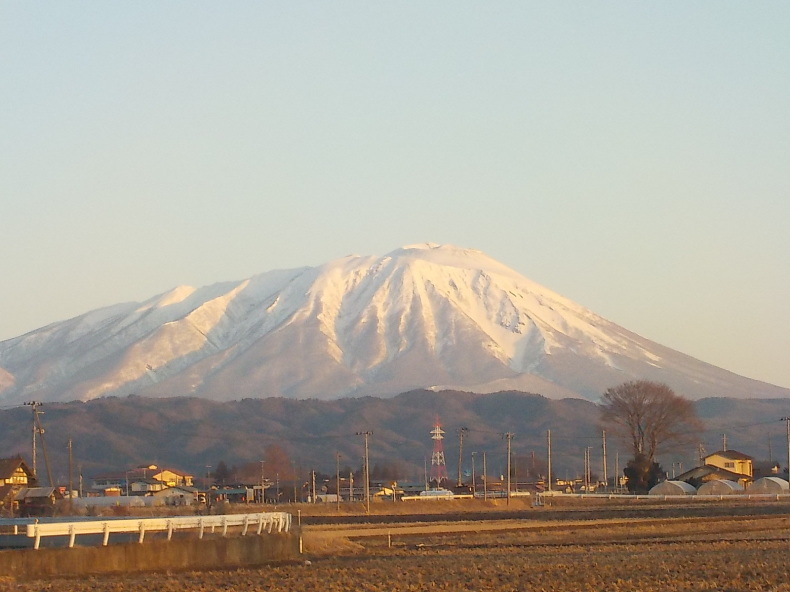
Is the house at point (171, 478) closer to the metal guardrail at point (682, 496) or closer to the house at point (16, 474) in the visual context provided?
the metal guardrail at point (682, 496)

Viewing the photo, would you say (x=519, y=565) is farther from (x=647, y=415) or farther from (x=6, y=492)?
(x=647, y=415)

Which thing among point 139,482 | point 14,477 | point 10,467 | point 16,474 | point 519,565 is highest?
point 10,467

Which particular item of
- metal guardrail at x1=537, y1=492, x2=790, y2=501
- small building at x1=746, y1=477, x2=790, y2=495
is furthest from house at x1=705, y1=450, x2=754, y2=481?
metal guardrail at x1=537, y1=492, x2=790, y2=501

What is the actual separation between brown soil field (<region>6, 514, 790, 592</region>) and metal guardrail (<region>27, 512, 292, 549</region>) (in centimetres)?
78

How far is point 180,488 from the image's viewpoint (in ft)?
357

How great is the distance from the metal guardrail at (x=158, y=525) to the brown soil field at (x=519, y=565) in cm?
78

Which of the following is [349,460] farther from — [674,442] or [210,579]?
[210,579]

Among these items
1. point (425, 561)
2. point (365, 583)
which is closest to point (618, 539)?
point (425, 561)

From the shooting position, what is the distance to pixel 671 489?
3420 inches

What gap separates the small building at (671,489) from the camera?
8656 centimetres

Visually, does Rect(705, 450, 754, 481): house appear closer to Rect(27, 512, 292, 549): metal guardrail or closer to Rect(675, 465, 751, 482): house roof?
Rect(675, 465, 751, 482): house roof

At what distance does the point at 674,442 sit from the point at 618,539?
2846 inches

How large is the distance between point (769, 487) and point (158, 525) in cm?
7204

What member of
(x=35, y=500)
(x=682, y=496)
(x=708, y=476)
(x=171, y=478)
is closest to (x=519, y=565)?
(x=35, y=500)
